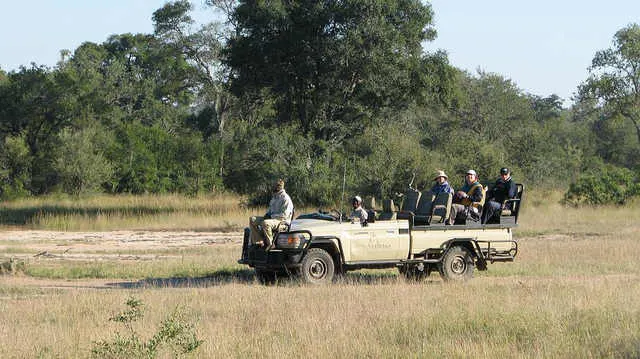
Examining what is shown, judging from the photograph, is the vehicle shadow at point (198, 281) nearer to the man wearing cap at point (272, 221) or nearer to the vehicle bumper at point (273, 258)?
the vehicle bumper at point (273, 258)

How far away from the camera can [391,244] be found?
16.6m

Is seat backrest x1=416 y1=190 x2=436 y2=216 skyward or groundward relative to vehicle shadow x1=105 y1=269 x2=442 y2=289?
skyward

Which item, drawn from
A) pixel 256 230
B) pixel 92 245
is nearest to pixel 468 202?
pixel 256 230

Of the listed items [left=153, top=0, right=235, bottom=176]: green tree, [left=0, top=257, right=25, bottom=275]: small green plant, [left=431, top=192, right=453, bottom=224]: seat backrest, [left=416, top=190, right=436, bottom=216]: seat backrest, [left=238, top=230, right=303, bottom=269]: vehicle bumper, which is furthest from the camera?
[left=153, top=0, right=235, bottom=176]: green tree

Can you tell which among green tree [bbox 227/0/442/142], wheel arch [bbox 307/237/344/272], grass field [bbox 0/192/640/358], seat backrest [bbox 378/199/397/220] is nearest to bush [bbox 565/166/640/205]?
green tree [bbox 227/0/442/142]

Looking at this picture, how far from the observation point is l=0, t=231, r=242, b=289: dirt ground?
1823cm

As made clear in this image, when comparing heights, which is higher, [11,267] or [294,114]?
[294,114]

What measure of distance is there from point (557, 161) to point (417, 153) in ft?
68.1

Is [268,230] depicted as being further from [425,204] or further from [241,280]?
[425,204]

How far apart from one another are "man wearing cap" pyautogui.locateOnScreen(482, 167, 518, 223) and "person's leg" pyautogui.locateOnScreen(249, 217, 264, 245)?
422cm

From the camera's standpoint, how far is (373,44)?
120ft

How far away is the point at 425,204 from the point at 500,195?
5.14ft

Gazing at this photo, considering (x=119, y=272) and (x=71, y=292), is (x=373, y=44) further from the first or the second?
(x=71, y=292)

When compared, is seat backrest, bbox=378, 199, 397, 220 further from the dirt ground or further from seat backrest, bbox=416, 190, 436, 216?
the dirt ground
